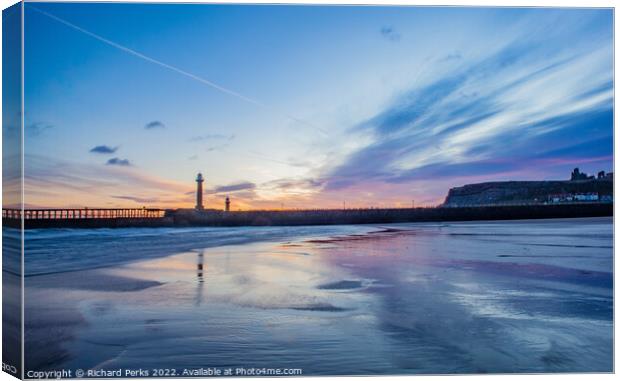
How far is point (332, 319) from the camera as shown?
3.28m

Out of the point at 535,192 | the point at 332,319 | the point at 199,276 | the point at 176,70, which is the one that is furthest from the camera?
the point at 535,192

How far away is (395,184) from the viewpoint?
478cm

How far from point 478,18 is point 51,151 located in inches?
143

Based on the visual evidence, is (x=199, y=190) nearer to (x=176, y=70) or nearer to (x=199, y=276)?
(x=199, y=276)

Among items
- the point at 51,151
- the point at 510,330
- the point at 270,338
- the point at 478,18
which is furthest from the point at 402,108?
the point at 51,151

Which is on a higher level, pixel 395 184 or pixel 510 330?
pixel 395 184

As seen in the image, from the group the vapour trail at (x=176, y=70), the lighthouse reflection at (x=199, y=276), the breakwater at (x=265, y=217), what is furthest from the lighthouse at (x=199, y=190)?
the vapour trail at (x=176, y=70)

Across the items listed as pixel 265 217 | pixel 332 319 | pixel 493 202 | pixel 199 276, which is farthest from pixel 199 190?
pixel 265 217

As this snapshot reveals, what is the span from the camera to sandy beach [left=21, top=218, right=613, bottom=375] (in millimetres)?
3014

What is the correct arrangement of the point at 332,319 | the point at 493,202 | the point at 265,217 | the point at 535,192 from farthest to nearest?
the point at 265,217 → the point at 493,202 → the point at 535,192 → the point at 332,319

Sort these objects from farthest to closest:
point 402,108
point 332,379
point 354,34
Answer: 1. point 402,108
2. point 354,34
3. point 332,379

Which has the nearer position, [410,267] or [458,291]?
[458,291]

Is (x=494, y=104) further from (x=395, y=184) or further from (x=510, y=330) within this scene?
(x=510, y=330)

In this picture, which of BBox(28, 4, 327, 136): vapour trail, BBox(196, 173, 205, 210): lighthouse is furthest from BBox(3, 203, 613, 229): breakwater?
BBox(28, 4, 327, 136): vapour trail
